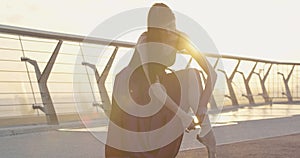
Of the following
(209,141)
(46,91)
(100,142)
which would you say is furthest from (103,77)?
(209,141)

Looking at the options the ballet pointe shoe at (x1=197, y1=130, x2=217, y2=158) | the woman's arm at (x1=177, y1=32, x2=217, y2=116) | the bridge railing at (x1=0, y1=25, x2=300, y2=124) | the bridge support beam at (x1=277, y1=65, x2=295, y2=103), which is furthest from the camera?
the bridge support beam at (x1=277, y1=65, x2=295, y2=103)

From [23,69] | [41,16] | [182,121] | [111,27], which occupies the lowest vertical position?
[182,121]

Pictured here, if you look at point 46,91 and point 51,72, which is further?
point 51,72

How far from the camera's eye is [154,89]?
7.57 feet

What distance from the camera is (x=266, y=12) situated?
31.3 ft

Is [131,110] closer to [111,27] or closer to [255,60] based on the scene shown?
[111,27]

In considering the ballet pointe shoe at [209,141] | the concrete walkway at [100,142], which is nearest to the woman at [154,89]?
the ballet pointe shoe at [209,141]

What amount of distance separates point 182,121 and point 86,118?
3.28 metres

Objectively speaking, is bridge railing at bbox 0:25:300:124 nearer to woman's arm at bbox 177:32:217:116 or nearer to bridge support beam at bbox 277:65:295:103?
woman's arm at bbox 177:32:217:116

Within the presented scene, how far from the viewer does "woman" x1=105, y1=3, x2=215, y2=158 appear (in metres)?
2.33

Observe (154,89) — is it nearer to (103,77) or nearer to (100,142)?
(100,142)

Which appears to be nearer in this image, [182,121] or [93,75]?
[182,121]

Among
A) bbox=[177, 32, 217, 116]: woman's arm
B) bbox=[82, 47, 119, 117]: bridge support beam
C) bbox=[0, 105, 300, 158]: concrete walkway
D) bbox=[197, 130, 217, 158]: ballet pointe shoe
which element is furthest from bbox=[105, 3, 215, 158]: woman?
bbox=[82, 47, 119, 117]: bridge support beam

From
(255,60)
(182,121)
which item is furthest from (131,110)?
(255,60)
